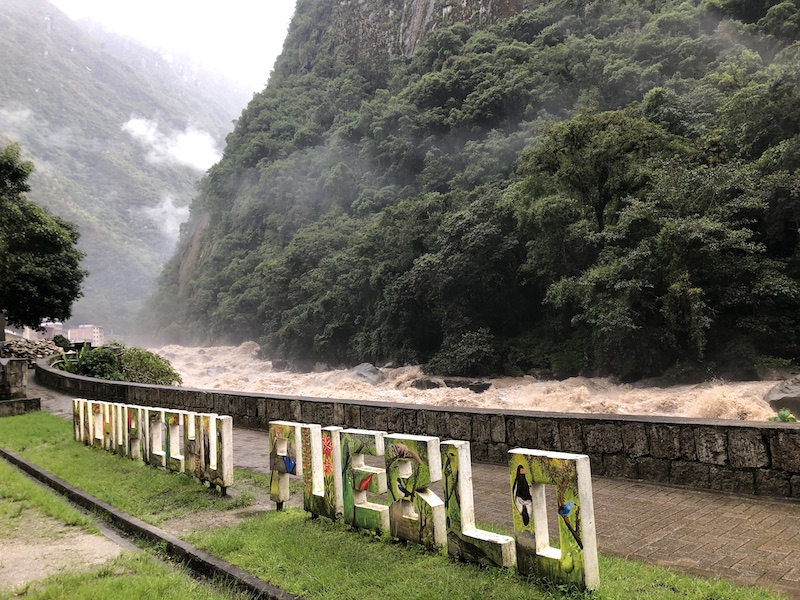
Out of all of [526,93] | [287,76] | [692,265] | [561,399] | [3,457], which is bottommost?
[561,399]

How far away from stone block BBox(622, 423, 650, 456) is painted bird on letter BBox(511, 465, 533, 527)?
2.59m

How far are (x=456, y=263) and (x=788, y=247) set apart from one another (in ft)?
45.9

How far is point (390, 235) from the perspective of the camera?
35.2 m

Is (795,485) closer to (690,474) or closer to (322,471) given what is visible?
(690,474)

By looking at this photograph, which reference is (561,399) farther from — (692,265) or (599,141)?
(599,141)

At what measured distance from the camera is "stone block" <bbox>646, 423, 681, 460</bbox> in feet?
16.2

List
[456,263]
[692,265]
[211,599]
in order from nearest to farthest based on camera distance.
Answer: [211,599] → [692,265] → [456,263]

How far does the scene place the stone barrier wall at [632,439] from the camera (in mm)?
4430

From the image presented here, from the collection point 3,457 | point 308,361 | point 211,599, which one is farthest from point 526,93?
A: point 211,599

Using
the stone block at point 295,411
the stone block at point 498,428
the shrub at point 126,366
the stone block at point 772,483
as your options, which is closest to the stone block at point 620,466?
the stone block at point 772,483

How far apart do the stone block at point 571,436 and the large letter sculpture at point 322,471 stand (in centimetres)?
244

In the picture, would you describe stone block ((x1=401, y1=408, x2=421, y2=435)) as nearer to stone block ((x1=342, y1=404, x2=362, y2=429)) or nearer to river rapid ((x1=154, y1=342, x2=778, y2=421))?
stone block ((x1=342, y1=404, x2=362, y2=429))

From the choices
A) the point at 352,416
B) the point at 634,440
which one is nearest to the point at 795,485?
the point at 634,440

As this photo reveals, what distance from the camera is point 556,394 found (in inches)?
857
